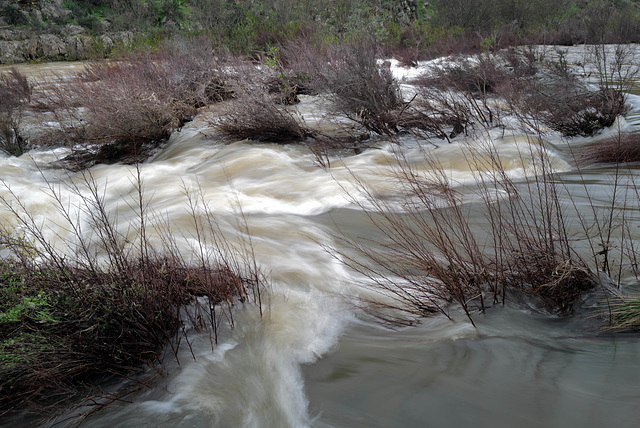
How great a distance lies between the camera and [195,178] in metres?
6.17

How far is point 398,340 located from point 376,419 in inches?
23.8

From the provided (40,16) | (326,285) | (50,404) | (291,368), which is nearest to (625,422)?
(291,368)

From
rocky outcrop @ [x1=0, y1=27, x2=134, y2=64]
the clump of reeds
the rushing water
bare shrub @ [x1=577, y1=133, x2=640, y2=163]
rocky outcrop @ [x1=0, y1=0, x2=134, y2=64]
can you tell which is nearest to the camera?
the rushing water

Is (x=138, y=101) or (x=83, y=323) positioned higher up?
(x=138, y=101)

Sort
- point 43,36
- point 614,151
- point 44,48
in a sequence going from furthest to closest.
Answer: point 43,36 → point 44,48 → point 614,151

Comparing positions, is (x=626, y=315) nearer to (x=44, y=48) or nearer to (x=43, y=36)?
(x=44, y=48)

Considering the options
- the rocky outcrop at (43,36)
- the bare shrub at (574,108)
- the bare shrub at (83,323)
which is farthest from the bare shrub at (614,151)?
the rocky outcrop at (43,36)

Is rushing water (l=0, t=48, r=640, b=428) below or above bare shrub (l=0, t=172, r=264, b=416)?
below

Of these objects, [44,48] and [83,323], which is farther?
[44,48]

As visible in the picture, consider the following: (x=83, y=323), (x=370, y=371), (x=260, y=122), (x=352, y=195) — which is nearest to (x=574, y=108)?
(x=352, y=195)

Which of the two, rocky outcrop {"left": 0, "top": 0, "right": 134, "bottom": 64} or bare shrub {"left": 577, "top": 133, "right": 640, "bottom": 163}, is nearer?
bare shrub {"left": 577, "top": 133, "right": 640, "bottom": 163}

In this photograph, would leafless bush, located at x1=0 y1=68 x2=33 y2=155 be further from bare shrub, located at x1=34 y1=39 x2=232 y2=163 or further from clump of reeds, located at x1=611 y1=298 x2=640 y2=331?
clump of reeds, located at x1=611 y1=298 x2=640 y2=331

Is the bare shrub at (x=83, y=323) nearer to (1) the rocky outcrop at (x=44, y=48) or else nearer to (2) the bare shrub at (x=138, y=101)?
(2) the bare shrub at (x=138, y=101)

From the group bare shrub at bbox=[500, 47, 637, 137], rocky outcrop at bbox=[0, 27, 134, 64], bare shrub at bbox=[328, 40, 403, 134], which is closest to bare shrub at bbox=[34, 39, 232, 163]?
bare shrub at bbox=[328, 40, 403, 134]
